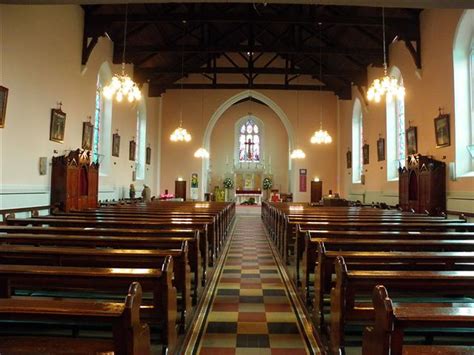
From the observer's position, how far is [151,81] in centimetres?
1750

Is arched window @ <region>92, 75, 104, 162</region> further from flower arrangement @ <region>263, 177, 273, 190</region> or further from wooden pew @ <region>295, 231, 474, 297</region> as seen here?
flower arrangement @ <region>263, 177, 273, 190</region>

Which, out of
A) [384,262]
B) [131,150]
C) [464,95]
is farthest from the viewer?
[131,150]

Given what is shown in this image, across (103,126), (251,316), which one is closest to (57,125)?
(103,126)

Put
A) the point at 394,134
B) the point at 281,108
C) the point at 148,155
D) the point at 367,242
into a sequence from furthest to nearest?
the point at 281,108 < the point at 148,155 < the point at 394,134 < the point at 367,242

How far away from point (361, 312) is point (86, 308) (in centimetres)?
178

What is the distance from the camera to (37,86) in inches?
307

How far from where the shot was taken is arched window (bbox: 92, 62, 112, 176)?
1199 centimetres

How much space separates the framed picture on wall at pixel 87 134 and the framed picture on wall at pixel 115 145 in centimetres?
183

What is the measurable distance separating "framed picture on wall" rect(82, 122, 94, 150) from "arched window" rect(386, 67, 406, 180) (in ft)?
32.4

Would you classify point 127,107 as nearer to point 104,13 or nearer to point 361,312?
point 104,13

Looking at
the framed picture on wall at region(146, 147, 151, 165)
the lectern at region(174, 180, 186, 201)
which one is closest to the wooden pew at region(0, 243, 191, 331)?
the framed picture on wall at region(146, 147, 151, 165)

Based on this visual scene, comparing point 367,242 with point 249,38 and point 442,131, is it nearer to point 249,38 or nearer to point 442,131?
point 442,131

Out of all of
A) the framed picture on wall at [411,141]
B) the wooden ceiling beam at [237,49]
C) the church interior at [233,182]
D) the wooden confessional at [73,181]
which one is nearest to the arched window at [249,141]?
the church interior at [233,182]

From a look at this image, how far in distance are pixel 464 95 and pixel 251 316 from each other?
7.83 metres
